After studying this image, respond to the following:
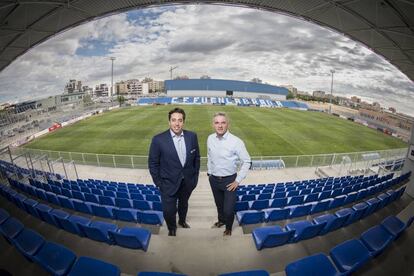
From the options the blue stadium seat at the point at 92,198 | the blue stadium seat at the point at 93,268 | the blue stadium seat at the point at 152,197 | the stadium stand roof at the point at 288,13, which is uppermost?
the stadium stand roof at the point at 288,13

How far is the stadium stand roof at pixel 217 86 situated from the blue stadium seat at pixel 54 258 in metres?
79.1

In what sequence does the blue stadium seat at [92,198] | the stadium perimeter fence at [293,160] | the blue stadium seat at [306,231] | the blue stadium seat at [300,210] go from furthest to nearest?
the stadium perimeter fence at [293,160] → the blue stadium seat at [92,198] → the blue stadium seat at [300,210] → the blue stadium seat at [306,231]

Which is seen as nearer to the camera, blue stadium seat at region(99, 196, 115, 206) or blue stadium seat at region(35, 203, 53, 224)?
blue stadium seat at region(35, 203, 53, 224)

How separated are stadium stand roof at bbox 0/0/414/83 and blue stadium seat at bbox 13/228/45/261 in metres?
12.6

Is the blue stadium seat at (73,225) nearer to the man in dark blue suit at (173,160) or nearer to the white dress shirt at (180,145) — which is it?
the man in dark blue suit at (173,160)

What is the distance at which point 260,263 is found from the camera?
3.21 meters

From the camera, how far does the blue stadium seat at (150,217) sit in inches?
170

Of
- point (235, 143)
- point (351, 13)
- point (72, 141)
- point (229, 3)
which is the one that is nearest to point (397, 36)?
point (351, 13)

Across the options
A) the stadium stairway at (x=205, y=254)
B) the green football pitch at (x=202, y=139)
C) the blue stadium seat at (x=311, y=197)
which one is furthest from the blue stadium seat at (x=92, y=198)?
the green football pitch at (x=202, y=139)

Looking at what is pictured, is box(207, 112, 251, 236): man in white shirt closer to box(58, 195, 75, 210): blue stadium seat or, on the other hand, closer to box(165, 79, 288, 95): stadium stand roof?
box(58, 195, 75, 210): blue stadium seat

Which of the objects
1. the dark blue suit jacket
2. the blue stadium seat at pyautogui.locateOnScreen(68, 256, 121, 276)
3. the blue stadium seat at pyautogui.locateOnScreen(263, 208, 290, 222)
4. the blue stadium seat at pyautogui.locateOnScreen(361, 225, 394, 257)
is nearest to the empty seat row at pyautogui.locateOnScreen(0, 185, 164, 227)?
the dark blue suit jacket

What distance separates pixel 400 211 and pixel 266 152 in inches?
592

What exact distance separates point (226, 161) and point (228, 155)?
0.37ft

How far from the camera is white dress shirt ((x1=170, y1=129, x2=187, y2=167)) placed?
338 cm
